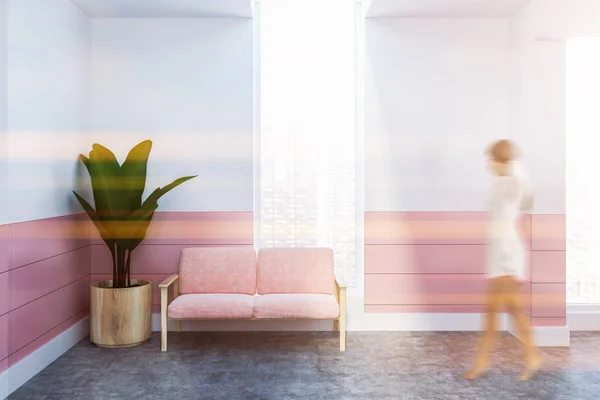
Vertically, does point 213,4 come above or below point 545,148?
above

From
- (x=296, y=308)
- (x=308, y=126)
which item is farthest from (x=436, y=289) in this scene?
(x=308, y=126)

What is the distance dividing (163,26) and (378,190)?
255 centimetres

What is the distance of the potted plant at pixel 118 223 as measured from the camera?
475cm

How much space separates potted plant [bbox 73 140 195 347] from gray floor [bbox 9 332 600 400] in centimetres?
18

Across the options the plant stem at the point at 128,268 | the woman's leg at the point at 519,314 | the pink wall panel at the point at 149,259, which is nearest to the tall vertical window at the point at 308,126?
the pink wall panel at the point at 149,259

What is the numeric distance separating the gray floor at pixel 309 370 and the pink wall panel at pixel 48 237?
33.2 inches

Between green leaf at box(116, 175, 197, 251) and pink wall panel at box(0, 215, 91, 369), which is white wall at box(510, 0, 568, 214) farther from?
pink wall panel at box(0, 215, 91, 369)

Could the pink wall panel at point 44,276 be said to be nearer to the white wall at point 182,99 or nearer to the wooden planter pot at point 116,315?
the wooden planter pot at point 116,315

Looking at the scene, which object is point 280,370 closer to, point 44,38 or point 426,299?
point 426,299

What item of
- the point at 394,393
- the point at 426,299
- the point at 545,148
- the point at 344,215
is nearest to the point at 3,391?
the point at 394,393

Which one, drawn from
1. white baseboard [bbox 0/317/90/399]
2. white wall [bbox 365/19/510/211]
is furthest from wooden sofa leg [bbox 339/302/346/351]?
white baseboard [bbox 0/317/90/399]

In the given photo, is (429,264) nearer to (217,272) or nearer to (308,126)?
(308,126)

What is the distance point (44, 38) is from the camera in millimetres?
4465

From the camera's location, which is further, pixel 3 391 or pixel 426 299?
pixel 426 299
